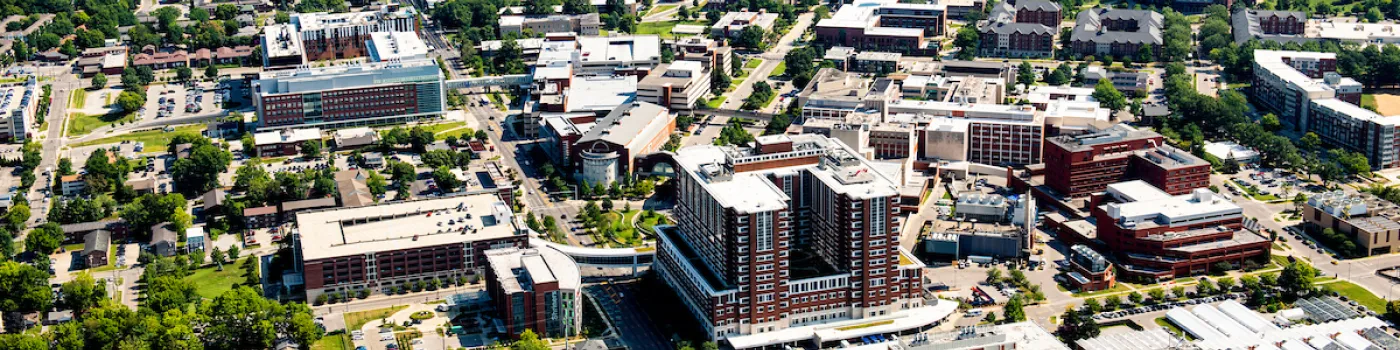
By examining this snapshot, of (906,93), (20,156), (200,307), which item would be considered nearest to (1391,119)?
(906,93)

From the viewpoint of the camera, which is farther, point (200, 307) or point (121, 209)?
point (121, 209)

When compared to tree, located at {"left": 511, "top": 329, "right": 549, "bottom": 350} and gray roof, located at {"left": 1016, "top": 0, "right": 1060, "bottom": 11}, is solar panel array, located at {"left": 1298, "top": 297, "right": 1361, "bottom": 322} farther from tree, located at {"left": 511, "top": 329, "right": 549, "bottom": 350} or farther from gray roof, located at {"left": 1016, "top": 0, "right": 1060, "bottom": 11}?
gray roof, located at {"left": 1016, "top": 0, "right": 1060, "bottom": 11}

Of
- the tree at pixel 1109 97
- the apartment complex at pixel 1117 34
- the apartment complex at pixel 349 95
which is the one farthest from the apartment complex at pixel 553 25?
the tree at pixel 1109 97

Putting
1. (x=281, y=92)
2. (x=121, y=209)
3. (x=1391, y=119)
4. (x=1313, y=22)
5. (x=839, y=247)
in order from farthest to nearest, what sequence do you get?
(x=1313, y=22) < (x=281, y=92) < (x=1391, y=119) < (x=121, y=209) < (x=839, y=247)

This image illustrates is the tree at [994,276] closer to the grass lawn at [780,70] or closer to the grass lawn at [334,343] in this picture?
the grass lawn at [334,343]

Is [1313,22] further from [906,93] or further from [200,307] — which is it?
[200,307]

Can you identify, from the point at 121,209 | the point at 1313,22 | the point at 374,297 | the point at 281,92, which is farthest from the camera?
the point at 1313,22

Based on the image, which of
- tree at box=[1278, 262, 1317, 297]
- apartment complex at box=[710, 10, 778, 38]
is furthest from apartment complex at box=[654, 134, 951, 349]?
apartment complex at box=[710, 10, 778, 38]
